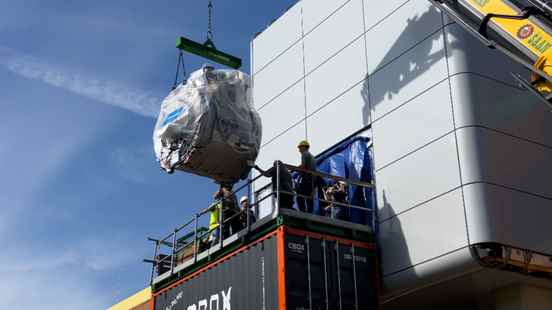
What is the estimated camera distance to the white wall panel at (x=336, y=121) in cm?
2045

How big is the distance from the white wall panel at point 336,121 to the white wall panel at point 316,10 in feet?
9.28

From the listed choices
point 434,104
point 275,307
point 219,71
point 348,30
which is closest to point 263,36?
point 348,30

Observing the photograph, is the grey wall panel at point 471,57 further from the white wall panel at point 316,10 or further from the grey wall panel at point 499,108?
the white wall panel at point 316,10

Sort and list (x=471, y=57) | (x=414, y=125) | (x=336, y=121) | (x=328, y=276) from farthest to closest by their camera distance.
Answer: (x=336, y=121) < (x=414, y=125) < (x=471, y=57) < (x=328, y=276)

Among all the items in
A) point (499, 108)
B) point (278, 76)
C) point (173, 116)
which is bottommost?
point (499, 108)

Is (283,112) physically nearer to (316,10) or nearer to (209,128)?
(316,10)

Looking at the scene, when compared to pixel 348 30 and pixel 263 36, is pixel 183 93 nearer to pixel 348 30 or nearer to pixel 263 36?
pixel 348 30

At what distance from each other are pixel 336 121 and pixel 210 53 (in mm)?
4635

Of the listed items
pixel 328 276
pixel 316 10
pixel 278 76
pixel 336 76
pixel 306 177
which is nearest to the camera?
pixel 328 276

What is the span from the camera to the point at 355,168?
1973 cm

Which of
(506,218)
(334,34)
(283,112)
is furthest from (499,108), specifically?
(283,112)

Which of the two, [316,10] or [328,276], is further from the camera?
[316,10]

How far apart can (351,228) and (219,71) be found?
5.10 meters

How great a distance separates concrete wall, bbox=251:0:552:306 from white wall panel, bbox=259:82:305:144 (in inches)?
53.8
